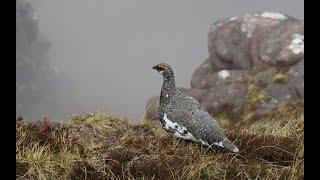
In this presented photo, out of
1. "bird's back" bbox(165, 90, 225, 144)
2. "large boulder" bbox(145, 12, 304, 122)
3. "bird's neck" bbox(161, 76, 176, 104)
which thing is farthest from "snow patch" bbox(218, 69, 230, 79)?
"bird's back" bbox(165, 90, 225, 144)

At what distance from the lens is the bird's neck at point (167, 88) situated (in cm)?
688

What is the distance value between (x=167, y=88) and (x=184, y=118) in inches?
23.1

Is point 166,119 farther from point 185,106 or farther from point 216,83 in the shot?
point 216,83

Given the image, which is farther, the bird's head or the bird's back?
the bird's head

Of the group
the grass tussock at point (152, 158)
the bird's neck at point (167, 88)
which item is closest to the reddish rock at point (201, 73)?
the grass tussock at point (152, 158)

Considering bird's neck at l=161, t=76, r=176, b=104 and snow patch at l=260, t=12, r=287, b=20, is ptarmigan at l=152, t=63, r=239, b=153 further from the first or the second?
snow patch at l=260, t=12, r=287, b=20

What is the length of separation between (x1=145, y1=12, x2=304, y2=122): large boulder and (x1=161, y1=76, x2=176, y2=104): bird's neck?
14269 millimetres

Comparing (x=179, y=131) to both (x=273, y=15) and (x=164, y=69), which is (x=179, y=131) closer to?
(x=164, y=69)

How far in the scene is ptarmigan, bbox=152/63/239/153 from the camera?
6500mm

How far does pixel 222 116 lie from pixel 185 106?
17849 millimetres

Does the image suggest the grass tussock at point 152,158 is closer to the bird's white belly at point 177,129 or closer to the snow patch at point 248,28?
the bird's white belly at point 177,129

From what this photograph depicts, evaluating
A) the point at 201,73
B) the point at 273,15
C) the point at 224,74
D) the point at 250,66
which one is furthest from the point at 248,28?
the point at 201,73

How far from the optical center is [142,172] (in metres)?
5.73
